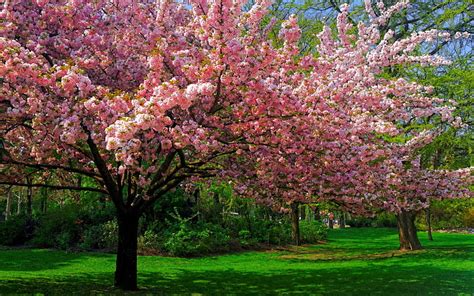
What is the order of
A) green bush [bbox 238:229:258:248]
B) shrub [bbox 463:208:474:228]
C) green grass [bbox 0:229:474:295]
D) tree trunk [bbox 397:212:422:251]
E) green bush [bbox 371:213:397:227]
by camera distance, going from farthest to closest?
1. green bush [bbox 371:213:397:227]
2. shrub [bbox 463:208:474:228]
3. green bush [bbox 238:229:258:248]
4. tree trunk [bbox 397:212:422:251]
5. green grass [bbox 0:229:474:295]

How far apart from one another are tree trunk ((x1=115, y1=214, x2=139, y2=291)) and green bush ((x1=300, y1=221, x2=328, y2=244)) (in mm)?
19320

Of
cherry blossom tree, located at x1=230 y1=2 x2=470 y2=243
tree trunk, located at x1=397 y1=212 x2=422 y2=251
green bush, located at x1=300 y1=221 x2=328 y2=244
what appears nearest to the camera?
cherry blossom tree, located at x1=230 y1=2 x2=470 y2=243

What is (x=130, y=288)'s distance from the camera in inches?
411

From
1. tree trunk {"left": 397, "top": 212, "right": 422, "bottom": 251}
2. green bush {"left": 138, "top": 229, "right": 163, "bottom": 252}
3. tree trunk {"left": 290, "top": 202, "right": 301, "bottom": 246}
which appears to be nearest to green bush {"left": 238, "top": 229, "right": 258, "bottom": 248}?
tree trunk {"left": 290, "top": 202, "right": 301, "bottom": 246}

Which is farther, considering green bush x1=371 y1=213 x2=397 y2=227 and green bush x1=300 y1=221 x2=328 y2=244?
green bush x1=371 y1=213 x2=397 y2=227

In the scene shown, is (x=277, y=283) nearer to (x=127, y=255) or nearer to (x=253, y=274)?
(x=253, y=274)

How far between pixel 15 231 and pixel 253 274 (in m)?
14.1

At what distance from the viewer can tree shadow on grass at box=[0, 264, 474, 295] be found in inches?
412

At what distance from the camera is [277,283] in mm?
12320

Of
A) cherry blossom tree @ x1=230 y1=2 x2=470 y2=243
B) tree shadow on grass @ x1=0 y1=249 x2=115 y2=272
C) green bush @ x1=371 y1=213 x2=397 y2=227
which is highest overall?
cherry blossom tree @ x1=230 y1=2 x2=470 y2=243

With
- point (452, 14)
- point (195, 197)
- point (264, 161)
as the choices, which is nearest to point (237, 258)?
point (195, 197)

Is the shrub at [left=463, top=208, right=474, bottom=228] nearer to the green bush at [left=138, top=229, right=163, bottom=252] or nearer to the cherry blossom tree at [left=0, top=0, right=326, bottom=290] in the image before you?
the green bush at [left=138, top=229, right=163, bottom=252]

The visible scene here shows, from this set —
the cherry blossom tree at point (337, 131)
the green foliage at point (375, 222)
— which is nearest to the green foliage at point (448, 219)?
the green foliage at point (375, 222)

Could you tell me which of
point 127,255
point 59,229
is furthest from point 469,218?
point 127,255
